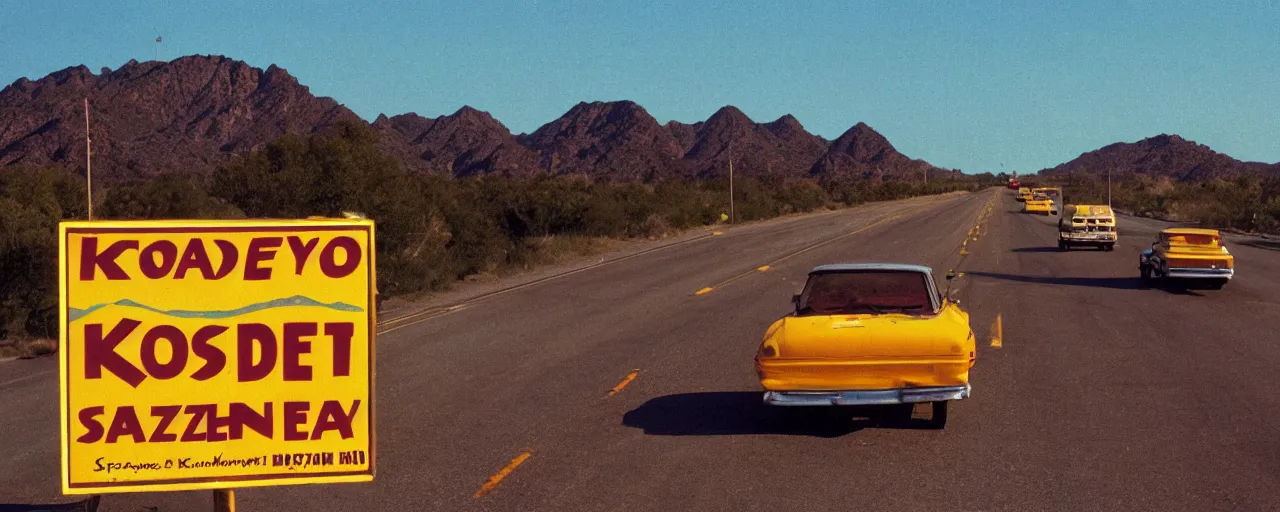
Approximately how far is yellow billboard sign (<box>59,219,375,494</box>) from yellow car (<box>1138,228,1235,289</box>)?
2254 cm

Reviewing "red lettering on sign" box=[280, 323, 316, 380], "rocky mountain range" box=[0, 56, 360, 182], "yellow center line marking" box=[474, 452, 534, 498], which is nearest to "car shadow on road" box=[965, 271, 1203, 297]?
"yellow center line marking" box=[474, 452, 534, 498]

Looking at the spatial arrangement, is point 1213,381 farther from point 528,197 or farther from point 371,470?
point 528,197

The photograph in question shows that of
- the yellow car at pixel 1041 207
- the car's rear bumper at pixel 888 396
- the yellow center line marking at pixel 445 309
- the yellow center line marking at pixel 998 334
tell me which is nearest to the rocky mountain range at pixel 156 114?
the yellow car at pixel 1041 207

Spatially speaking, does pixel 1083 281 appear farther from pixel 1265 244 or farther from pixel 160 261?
pixel 160 261

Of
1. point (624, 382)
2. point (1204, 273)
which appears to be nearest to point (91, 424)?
point (624, 382)

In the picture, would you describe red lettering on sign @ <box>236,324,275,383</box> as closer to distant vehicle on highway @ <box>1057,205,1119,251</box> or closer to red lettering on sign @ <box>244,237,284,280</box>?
red lettering on sign @ <box>244,237,284,280</box>

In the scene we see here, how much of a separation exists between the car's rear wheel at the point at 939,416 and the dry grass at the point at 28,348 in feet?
42.8

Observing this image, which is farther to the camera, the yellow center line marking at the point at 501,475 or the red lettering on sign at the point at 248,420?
the yellow center line marking at the point at 501,475

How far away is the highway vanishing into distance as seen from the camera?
26.5 feet

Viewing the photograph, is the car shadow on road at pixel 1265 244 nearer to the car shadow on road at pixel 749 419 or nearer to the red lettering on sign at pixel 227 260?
the car shadow on road at pixel 749 419

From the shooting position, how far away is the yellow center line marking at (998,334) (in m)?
16.0

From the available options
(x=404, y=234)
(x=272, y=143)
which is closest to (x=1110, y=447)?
(x=404, y=234)

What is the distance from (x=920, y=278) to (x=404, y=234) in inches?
720

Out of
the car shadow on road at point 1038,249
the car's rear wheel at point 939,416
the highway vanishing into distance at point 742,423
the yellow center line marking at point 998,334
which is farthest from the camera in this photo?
the car shadow on road at point 1038,249
